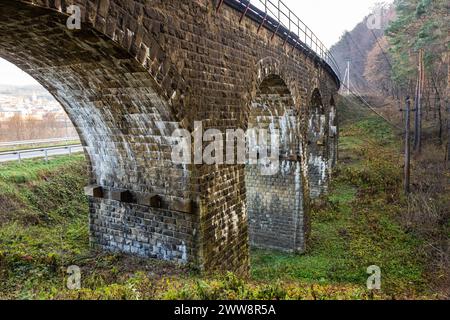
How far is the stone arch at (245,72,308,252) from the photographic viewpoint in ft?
42.5

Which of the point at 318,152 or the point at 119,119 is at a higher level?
the point at 119,119

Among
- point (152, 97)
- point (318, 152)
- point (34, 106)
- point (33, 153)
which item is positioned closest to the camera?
point (152, 97)

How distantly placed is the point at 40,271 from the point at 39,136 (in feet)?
91.9

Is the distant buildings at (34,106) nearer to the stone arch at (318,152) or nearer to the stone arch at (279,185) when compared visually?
the stone arch at (318,152)

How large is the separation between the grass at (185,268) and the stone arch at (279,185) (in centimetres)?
72

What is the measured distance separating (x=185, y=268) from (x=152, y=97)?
3.19 metres

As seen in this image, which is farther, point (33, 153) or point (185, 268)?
point (33, 153)

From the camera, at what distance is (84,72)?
5.69 metres

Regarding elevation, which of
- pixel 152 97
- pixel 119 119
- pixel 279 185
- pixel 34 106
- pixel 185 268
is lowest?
pixel 185 268

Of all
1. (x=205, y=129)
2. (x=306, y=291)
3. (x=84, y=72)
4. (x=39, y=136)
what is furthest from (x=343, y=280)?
(x=39, y=136)

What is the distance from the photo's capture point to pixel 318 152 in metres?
19.8

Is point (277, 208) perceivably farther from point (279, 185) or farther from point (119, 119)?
point (119, 119)

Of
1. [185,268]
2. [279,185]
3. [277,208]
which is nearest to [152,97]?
[185,268]
